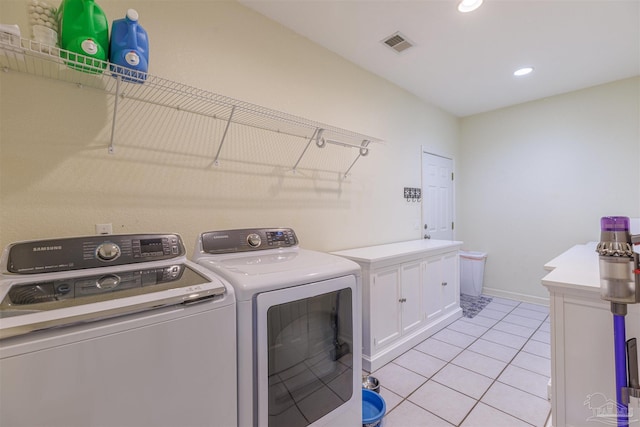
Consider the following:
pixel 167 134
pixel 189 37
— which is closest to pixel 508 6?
pixel 189 37

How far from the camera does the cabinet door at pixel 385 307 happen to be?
2.18m

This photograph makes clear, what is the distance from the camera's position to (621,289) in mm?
1122

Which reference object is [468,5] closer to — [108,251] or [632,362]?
[632,362]

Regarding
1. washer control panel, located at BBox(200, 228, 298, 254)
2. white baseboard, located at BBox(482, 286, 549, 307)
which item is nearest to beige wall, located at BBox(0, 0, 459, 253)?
washer control panel, located at BBox(200, 228, 298, 254)

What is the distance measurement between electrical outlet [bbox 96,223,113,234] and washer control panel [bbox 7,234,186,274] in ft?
0.62

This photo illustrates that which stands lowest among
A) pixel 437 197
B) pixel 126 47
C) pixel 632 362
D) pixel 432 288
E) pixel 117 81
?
pixel 432 288

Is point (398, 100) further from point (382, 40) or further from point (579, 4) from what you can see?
point (579, 4)

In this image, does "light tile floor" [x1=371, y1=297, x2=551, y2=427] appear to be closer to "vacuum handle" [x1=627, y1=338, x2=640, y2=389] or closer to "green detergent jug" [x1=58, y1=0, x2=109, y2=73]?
"vacuum handle" [x1=627, y1=338, x2=640, y2=389]

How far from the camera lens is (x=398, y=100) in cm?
320

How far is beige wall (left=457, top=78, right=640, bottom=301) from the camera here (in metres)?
3.06

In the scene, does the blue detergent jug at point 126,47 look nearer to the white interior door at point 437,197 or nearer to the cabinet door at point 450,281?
the cabinet door at point 450,281

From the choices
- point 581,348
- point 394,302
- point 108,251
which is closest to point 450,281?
point 394,302

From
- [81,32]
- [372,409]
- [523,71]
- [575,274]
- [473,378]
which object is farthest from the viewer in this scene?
[523,71]

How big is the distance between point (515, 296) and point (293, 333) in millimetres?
3860
